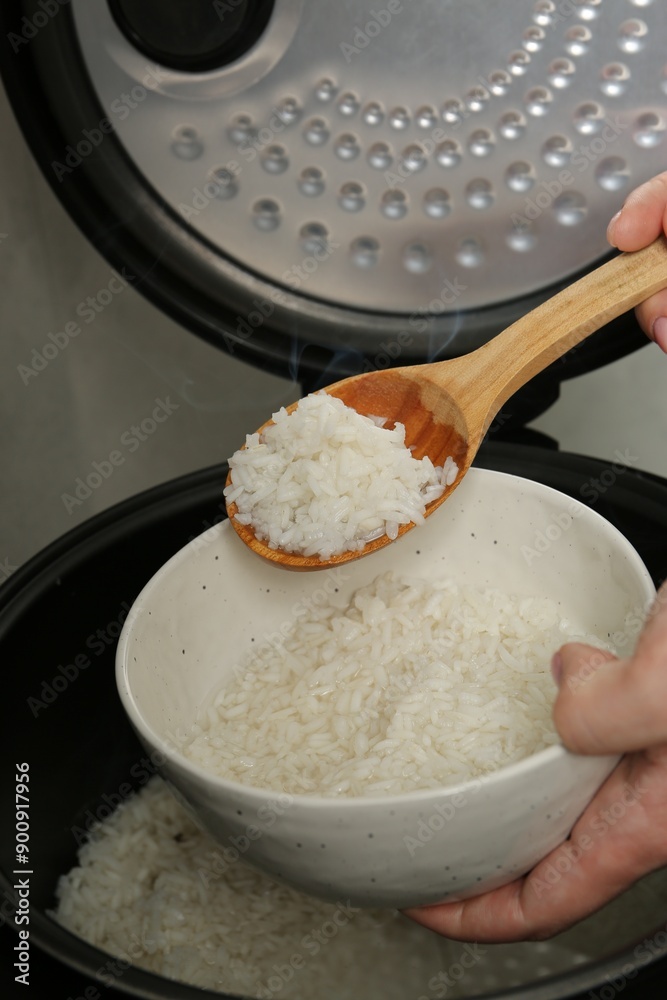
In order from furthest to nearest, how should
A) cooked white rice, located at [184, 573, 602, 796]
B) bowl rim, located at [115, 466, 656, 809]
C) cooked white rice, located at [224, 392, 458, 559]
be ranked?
cooked white rice, located at [224, 392, 458, 559] → cooked white rice, located at [184, 573, 602, 796] → bowl rim, located at [115, 466, 656, 809]

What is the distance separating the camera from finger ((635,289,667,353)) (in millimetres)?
851

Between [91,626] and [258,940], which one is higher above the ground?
[91,626]

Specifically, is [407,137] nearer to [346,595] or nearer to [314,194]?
[314,194]

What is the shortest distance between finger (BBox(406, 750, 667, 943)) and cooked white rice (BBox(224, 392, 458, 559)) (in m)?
0.25

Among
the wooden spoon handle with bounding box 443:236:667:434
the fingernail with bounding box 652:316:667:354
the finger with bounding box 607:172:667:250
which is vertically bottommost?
the fingernail with bounding box 652:316:667:354

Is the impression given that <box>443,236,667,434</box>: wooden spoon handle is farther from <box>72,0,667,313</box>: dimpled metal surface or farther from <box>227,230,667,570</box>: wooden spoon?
<box>72,0,667,313</box>: dimpled metal surface

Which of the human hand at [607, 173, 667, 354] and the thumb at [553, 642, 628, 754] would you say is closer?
the thumb at [553, 642, 628, 754]

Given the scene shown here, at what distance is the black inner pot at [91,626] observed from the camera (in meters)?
0.83

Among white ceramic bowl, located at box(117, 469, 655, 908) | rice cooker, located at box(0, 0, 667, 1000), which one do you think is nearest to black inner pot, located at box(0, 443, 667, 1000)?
rice cooker, located at box(0, 0, 667, 1000)

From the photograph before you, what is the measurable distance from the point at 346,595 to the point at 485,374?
0.24 metres

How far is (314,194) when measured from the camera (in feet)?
3.07

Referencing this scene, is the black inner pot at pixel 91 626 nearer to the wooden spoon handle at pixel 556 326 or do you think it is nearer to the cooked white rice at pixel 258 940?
the cooked white rice at pixel 258 940

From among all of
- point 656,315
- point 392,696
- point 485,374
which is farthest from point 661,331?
point 392,696

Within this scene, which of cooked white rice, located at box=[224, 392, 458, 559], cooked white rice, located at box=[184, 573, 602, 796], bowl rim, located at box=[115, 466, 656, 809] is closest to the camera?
bowl rim, located at box=[115, 466, 656, 809]
